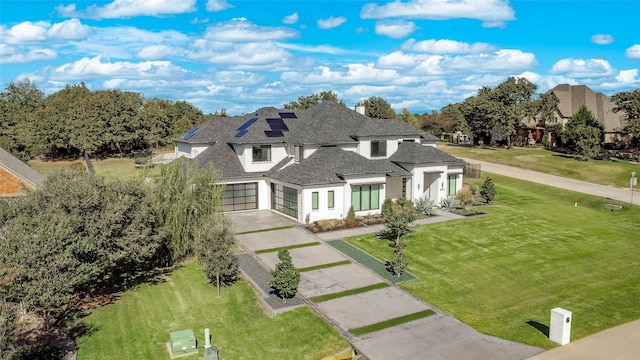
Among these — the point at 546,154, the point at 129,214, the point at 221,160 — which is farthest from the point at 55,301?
the point at 546,154

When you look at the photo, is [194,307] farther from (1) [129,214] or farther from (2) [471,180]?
(2) [471,180]

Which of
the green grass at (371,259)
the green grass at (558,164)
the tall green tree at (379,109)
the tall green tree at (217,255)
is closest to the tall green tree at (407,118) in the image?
the tall green tree at (379,109)

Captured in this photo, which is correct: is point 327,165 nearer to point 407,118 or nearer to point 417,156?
point 417,156

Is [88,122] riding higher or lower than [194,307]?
higher

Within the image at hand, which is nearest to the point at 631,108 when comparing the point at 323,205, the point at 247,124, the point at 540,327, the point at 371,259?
the point at 323,205

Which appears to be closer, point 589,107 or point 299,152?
point 299,152

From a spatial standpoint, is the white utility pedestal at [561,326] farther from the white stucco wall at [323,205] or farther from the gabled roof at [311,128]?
the gabled roof at [311,128]

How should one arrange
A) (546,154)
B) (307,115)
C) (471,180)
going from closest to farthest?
(307,115) < (471,180) < (546,154)
